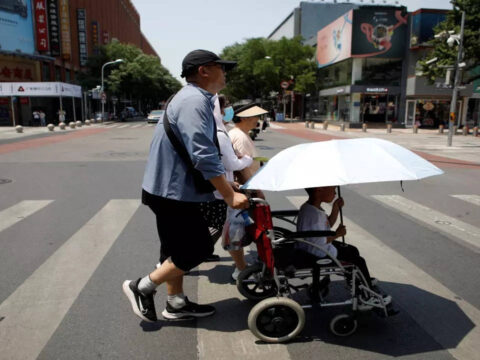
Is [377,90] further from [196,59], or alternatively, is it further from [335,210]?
[196,59]

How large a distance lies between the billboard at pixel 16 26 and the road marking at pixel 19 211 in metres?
33.0

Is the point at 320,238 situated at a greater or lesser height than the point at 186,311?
greater

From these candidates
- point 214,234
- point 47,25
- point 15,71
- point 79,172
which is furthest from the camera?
point 47,25

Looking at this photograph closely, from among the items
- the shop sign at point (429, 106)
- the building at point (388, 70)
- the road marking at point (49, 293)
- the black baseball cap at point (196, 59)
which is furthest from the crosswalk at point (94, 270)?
the shop sign at point (429, 106)

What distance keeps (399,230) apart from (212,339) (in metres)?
3.51

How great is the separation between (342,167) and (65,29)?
45936 millimetres

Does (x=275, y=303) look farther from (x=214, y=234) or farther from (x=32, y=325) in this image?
(x=32, y=325)

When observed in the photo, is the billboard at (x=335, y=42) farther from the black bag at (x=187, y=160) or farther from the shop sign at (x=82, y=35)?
the black bag at (x=187, y=160)

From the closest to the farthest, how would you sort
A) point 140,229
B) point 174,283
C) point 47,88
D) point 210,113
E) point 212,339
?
1. point 210,113
2. point 212,339
3. point 174,283
4. point 140,229
5. point 47,88

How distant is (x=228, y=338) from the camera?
9.29 ft

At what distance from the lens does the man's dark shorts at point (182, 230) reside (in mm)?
2732

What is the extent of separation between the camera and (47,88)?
32781 mm

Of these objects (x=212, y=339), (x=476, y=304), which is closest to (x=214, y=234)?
(x=212, y=339)

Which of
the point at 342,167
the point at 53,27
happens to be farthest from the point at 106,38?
the point at 342,167
